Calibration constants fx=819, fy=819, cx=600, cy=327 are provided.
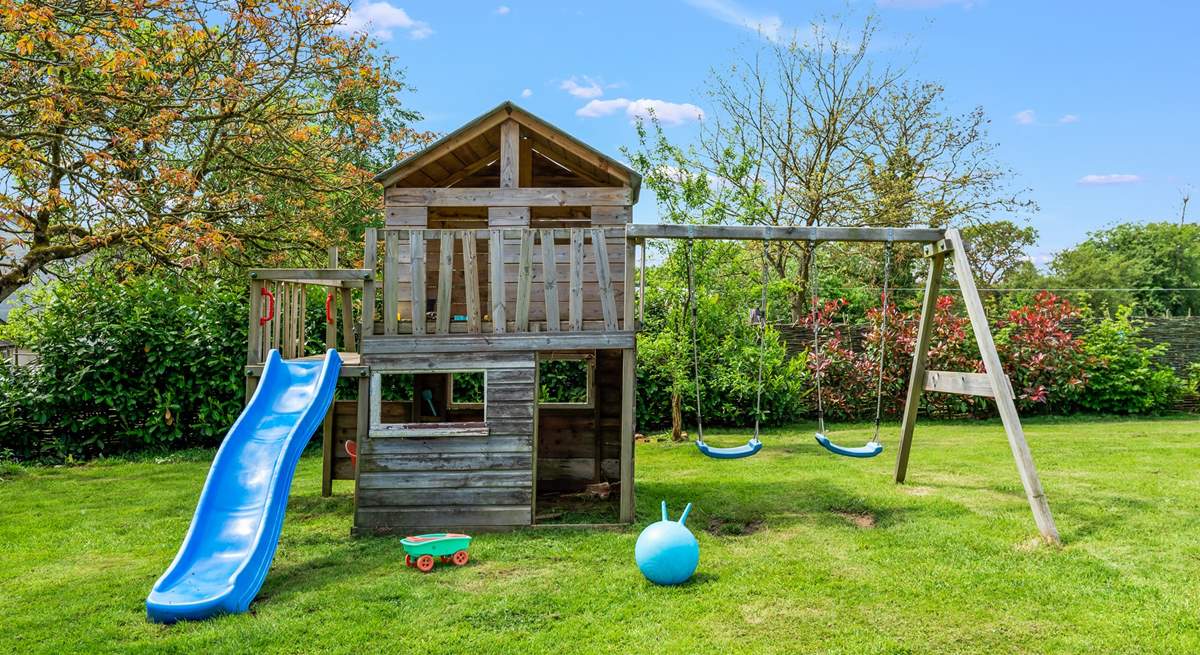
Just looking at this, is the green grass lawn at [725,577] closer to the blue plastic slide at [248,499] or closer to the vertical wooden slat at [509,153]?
the blue plastic slide at [248,499]

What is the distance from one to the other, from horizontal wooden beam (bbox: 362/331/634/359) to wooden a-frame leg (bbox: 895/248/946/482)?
3.23 metres

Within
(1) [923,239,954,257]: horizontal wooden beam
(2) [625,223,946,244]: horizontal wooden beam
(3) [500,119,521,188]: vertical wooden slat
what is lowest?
(1) [923,239,954,257]: horizontal wooden beam

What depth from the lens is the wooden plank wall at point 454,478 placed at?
25.1 ft

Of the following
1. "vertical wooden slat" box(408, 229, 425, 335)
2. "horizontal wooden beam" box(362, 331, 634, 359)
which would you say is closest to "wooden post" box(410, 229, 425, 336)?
"vertical wooden slat" box(408, 229, 425, 335)

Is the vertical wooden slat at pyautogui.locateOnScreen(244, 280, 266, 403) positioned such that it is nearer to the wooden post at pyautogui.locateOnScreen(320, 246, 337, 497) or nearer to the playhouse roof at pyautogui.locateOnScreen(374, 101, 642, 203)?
the wooden post at pyautogui.locateOnScreen(320, 246, 337, 497)

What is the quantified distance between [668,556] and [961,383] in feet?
13.1

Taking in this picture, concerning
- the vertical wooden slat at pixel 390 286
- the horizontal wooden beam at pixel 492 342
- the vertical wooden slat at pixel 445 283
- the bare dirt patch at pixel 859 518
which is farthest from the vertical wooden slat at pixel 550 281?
the bare dirt patch at pixel 859 518

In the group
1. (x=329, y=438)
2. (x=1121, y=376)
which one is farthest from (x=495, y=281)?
(x=1121, y=376)

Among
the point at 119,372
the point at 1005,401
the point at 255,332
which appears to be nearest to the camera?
the point at 1005,401

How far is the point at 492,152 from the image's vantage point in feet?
32.1

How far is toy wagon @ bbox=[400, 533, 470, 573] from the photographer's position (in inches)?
252

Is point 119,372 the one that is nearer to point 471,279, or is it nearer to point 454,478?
point 454,478

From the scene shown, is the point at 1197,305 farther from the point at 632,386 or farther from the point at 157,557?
the point at 157,557

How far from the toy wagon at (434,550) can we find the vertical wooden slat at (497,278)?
2.14m
